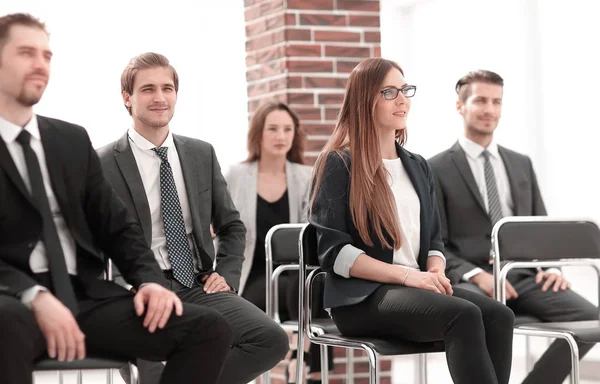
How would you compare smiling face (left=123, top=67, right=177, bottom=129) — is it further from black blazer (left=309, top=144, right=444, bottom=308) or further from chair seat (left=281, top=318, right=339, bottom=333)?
chair seat (left=281, top=318, right=339, bottom=333)

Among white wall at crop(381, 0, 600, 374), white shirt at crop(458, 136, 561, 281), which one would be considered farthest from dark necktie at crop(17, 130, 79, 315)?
white wall at crop(381, 0, 600, 374)

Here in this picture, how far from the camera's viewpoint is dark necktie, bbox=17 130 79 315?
7.55 ft

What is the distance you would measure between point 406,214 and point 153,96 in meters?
0.97

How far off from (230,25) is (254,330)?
4272 millimetres

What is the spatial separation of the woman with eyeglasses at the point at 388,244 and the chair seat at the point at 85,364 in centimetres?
88

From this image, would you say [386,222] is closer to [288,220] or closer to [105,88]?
[288,220]

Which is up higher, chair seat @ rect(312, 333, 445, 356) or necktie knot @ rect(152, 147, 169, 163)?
necktie knot @ rect(152, 147, 169, 163)

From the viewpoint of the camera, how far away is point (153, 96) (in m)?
3.18

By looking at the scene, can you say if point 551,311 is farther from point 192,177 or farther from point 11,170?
point 11,170

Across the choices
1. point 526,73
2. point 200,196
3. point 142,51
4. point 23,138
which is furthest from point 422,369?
point 142,51

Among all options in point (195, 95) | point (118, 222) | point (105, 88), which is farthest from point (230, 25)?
point (118, 222)

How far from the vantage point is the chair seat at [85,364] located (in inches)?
90.3

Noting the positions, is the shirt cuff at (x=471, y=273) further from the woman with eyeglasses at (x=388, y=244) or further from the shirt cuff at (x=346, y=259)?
the shirt cuff at (x=346, y=259)

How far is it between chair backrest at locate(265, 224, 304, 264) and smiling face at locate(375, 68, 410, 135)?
776mm
